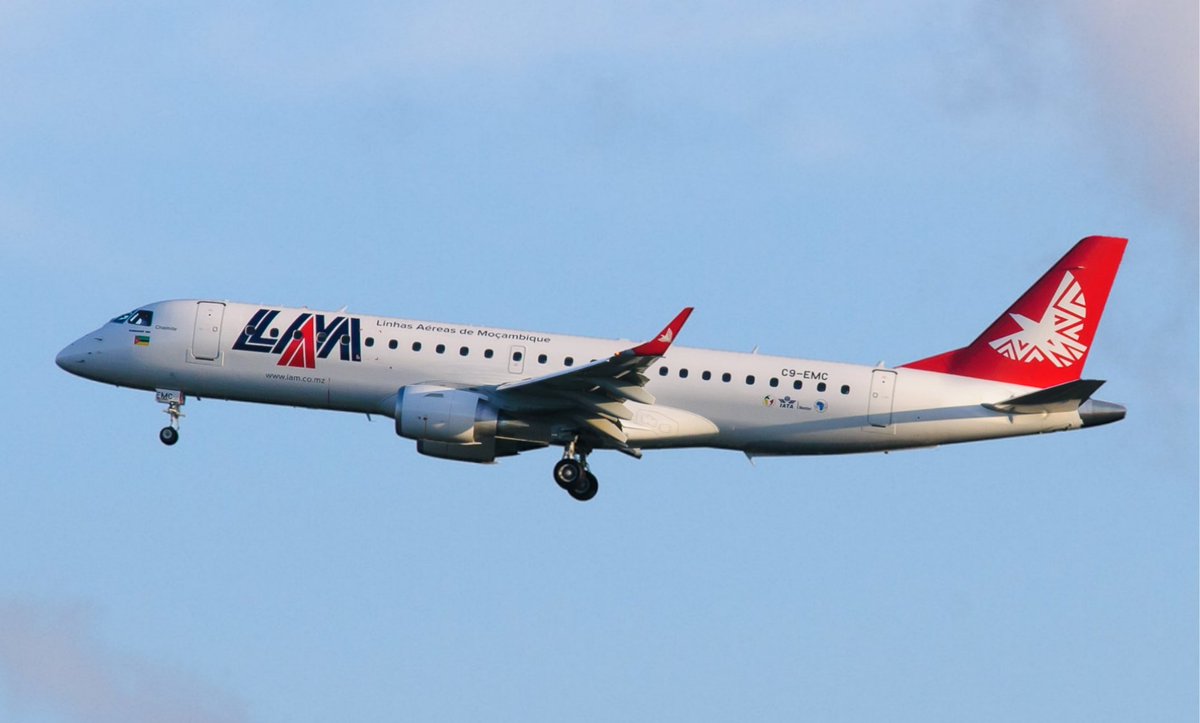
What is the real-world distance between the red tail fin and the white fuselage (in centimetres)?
74

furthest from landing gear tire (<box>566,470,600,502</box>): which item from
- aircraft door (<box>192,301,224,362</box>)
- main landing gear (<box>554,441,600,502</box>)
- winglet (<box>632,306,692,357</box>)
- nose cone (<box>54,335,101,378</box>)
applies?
nose cone (<box>54,335,101,378</box>)

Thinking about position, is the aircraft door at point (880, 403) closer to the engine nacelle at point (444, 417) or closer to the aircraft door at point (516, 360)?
the aircraft door at point (516, 360)

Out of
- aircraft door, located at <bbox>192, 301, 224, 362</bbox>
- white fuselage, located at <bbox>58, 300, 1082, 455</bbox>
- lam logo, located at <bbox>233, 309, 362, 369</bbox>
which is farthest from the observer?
aircraft door, located at <bbox>192, 301, 224, 362</bbox>

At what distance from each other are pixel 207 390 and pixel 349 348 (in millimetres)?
4341

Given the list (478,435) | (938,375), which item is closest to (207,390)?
(478,435)

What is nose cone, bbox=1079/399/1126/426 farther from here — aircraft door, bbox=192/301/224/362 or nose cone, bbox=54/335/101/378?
nose cone, bbox=54/335/101/378

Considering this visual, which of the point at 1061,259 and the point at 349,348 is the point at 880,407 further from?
the point at 349,348

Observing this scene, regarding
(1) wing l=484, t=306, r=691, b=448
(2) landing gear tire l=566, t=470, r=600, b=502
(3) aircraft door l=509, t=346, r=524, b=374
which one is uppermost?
(3) aircraft door l=509, t=346, r=524, b=374

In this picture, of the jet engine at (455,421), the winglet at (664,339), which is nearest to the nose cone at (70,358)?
the jet engine at (455,421)

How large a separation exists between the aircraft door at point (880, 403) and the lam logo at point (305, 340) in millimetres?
13921

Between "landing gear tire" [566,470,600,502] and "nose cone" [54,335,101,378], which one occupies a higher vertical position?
"nose cone" [54,335,101,378]

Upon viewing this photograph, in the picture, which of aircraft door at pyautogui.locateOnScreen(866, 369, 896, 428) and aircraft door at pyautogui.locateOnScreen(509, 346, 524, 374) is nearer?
aircraft door at pyautogui.locateOnScreen(509, 346, 524, 374)

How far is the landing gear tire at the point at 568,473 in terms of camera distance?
48062mm

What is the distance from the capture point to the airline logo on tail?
49.9m
